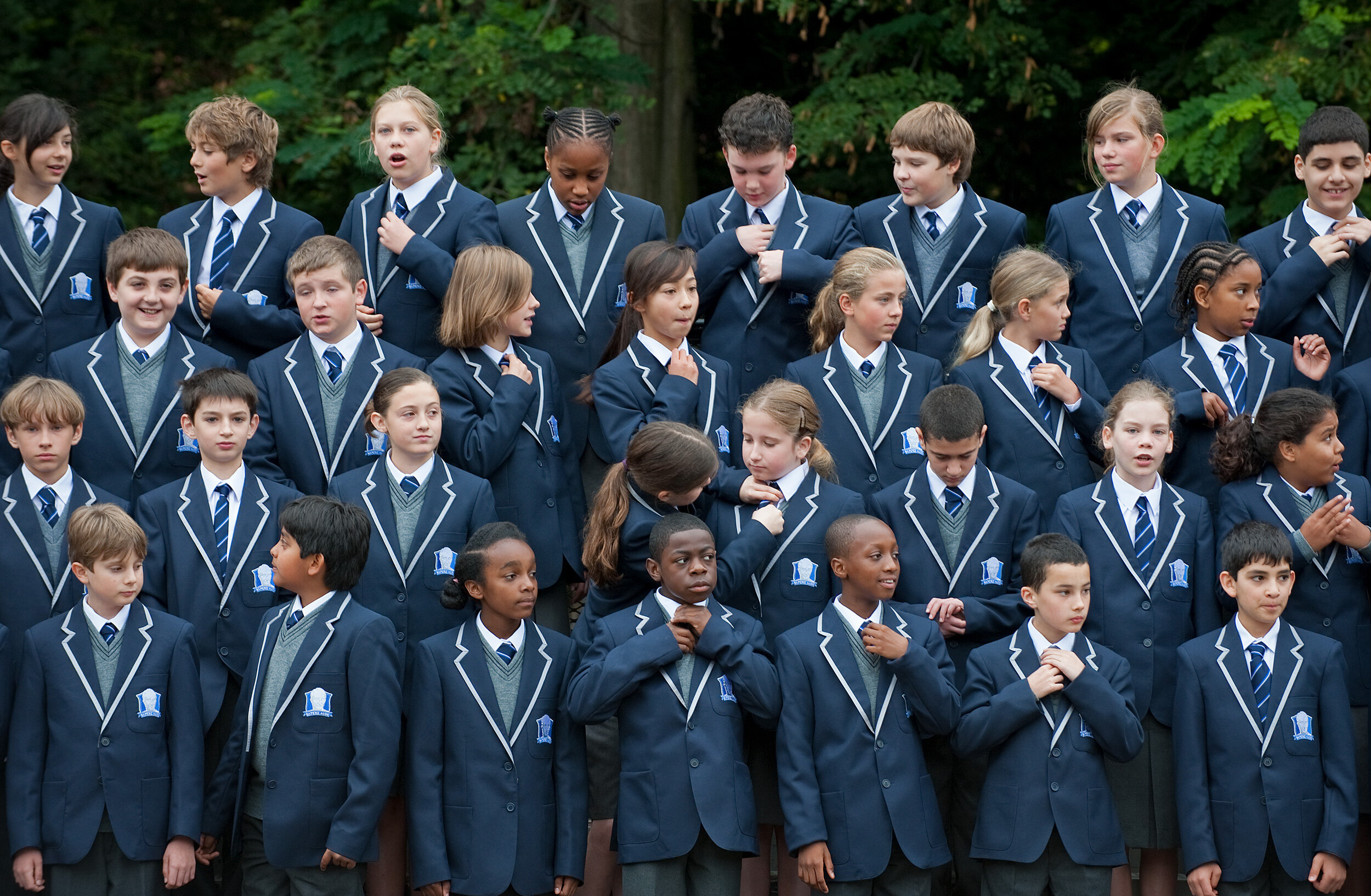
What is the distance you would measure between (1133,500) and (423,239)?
9.43 ft

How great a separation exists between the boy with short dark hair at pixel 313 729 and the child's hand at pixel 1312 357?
11.4ft

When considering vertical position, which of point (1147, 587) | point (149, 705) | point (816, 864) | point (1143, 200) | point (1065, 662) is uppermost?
point (1143, 200)

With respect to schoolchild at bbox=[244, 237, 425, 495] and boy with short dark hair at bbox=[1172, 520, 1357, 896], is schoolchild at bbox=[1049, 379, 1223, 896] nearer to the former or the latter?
boy with short dark hair at bbox=[1172, 520, 1357, 896]

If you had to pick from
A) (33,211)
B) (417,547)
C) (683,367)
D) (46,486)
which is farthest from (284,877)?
(33,211)

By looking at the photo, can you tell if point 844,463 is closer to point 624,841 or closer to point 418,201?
point 624,841

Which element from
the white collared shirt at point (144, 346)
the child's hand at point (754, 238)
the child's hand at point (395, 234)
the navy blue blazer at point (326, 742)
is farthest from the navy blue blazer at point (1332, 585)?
the white collared shirt at point (144, 346)

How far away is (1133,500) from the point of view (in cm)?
528

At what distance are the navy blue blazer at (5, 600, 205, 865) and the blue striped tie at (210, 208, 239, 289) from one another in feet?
5.46

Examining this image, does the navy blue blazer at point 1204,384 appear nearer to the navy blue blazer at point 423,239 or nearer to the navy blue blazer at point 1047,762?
the navy blue blazer at point 1047,762

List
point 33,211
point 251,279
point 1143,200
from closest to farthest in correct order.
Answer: point 33,211
point 251,279
point 1143,200

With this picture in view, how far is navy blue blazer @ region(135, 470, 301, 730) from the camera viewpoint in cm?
513

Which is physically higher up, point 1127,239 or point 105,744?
point 1127,239

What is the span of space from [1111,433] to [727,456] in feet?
4.51

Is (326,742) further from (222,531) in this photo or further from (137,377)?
(137,377)
